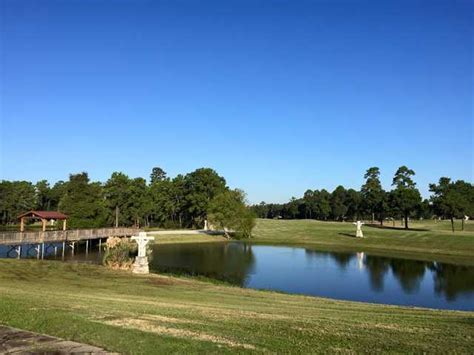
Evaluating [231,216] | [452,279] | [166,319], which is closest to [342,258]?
[452,279]

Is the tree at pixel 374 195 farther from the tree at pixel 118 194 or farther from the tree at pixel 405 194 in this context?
the tree at pixel 118 194

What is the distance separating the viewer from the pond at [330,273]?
2985 centimetres

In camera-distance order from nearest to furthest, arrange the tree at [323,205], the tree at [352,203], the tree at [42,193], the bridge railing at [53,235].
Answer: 1. the bridge railing at [53,235]
2. the tree at [42,193]
3. the tree at [352,203]
4. the tree at [323,205]

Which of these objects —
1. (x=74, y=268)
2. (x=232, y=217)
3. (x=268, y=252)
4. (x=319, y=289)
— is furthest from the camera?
(x=232, y=217)

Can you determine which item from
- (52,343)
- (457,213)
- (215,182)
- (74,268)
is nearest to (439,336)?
(52,343)

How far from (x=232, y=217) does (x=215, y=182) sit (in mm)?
20850

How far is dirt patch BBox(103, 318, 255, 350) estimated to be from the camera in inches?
331

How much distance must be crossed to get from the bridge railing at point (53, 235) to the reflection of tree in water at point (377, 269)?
105 ft

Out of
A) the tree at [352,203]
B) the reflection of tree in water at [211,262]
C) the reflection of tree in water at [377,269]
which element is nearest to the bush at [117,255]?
the reflection of tree in water at [211,262]

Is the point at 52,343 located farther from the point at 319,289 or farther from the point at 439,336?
the point at 319,289

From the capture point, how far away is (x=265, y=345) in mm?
8312

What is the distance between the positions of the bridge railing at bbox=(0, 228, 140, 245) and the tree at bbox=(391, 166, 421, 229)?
52.4 m

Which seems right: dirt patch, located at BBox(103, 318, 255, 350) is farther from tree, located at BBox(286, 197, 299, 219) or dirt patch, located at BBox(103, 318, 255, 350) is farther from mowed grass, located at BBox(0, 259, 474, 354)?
tree, located at BBox(286, 197, 299, 219)

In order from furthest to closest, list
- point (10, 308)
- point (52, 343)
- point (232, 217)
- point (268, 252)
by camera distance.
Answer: point (232, 217), point (268, 252), point (10, 308), point (52, 343)
